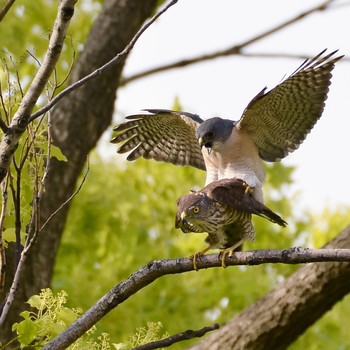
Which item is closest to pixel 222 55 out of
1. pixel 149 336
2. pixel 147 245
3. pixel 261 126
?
pixel 147 245

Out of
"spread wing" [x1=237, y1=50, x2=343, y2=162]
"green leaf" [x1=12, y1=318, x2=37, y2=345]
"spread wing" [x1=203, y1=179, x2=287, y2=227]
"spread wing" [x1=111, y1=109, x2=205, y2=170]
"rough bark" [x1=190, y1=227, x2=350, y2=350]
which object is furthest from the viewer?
"spread wing" [x1=111, y1=109, x2=205, y2=170]

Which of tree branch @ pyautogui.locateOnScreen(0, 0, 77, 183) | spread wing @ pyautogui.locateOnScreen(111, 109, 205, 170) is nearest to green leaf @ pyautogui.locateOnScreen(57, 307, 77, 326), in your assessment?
tree branch @ pyautogui.locateOnScreen(0, 0, 77, 183)

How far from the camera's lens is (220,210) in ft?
14.8

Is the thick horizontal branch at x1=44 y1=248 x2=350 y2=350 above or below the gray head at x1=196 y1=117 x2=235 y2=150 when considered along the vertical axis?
below

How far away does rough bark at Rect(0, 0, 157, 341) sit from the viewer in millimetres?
6074

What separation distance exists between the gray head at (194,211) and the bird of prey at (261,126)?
0.41 metres

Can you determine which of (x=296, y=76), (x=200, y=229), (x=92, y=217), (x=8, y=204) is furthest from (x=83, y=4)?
(x=8, y=204)

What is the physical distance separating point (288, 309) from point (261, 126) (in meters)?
1.03

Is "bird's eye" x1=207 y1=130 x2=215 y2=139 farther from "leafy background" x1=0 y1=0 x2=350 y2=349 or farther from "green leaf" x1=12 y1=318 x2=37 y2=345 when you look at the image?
"leafy background" x1=0 y1=0 x2=350 y2=349

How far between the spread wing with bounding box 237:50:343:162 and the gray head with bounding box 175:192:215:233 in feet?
2.42

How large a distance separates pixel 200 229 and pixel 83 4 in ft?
17.0

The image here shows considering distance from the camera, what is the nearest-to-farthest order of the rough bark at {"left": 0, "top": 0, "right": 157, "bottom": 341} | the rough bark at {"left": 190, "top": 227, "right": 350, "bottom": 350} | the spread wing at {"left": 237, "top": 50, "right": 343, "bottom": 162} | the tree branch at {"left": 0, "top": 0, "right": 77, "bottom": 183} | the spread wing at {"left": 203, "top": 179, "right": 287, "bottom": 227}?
1. the tree branch at {"left": 0, "top": 0, "right": 77, "bottom": 183}
2. the spread wing at {"left": 203, "top": 179, "right": 287, "bottom": 227}
3. the spread wing at {"left": 237, "top": 50, "right": 343, "bottom": 162}
4. the rough bark at {"left": 190, "top": 227, "right": 350, "bottom": 350}
5. the rough bark at {"left": 0, "top": 0, "right": 157, "bottom": 341}

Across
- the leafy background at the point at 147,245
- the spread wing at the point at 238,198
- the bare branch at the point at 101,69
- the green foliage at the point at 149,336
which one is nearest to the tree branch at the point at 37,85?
the bare branch at the point at 101,69

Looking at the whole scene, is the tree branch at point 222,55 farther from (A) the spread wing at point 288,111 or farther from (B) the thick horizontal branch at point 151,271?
(B) the thick horizontal branch at point 151,271
